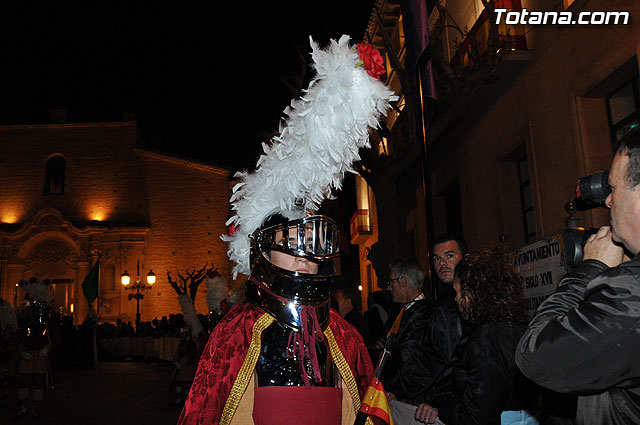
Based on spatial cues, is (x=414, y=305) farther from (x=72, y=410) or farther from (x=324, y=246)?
(x=72, y=410)

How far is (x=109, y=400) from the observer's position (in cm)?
1173

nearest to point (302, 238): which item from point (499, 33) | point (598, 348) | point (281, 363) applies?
point (281, 363)

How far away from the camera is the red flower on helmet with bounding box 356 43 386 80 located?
2633mm

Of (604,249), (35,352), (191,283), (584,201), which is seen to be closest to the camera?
(604,249)

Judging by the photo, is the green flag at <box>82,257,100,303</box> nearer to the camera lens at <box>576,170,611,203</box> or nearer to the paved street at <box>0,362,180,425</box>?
the paved street at <box>0,362,180,425</box>

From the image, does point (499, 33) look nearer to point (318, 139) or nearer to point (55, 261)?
point (318, 139)

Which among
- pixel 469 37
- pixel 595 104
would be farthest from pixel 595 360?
pixel 469 37

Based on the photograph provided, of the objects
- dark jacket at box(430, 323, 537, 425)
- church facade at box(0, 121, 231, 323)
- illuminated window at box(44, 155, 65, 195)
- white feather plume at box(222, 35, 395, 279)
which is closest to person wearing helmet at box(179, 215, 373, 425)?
white feather plume at box(222, 35, 395, 279)

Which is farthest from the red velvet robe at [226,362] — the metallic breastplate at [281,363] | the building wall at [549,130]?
the building wall at [549,130]

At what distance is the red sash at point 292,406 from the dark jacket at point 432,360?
1.01 m

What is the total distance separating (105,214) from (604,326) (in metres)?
33.2

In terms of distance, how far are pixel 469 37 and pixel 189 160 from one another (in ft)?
85.5

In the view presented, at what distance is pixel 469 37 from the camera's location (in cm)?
970

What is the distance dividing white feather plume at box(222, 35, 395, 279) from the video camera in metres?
1.14
